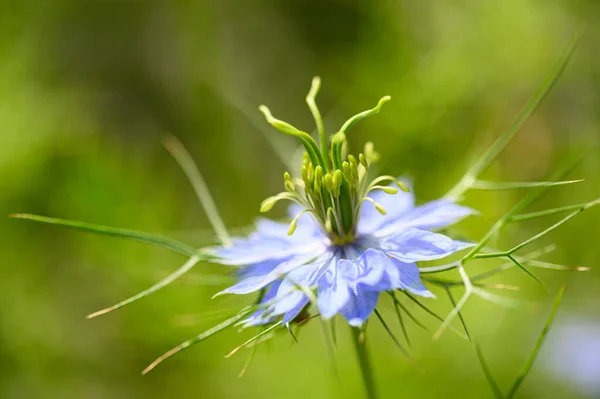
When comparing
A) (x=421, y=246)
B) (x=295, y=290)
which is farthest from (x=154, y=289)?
(x=421, y=246)

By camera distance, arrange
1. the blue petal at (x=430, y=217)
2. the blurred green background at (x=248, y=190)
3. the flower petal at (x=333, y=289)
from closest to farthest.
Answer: the flower petal at (x=333, y=289) → the blue petal at (x=430, y=217) → the blurred green background at (x=248, y=190)

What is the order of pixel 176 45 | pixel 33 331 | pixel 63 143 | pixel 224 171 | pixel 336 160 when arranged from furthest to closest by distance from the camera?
pixel 176 45
pixel 224 171
pixel 63 143
pixel 33 331
pixel 336 160

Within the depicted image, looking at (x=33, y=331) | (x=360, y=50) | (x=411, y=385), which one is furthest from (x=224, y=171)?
(x=411, y=385)

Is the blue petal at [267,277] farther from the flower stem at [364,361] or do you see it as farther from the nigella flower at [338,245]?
the flower stem at [364,361]

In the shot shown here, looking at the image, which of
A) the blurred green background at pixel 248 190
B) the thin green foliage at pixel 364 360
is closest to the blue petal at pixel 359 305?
the thin green foliage at pixel 364 360

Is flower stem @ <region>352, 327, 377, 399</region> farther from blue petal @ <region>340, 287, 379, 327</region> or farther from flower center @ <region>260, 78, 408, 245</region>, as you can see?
flower center @ <region>260, 78, 408, 245</region>

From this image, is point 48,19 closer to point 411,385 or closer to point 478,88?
point 478,88

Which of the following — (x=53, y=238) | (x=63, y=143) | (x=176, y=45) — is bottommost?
(x=53, y=238)
